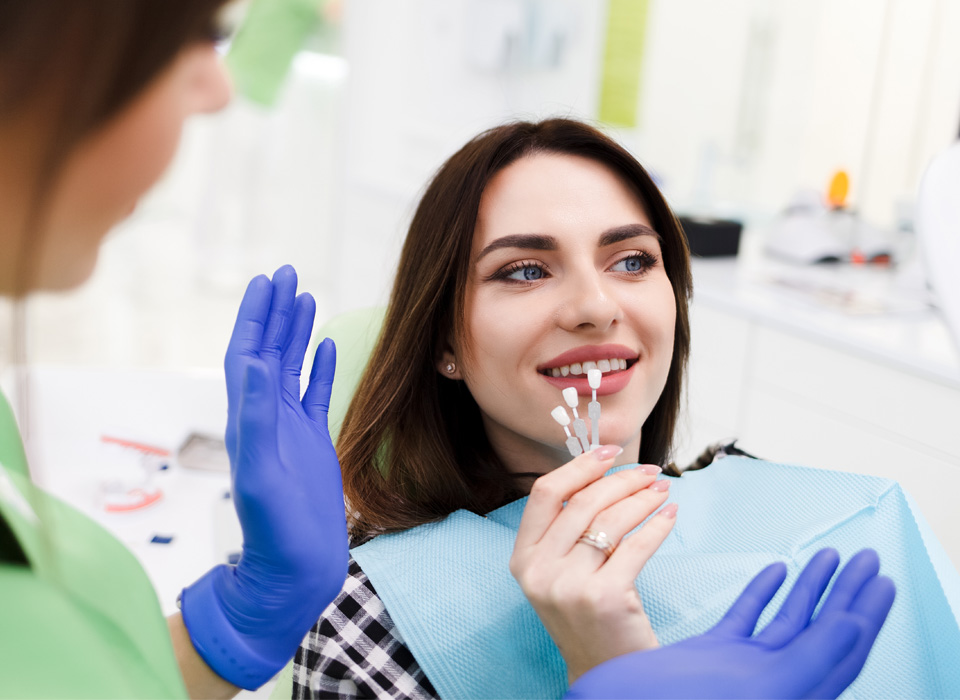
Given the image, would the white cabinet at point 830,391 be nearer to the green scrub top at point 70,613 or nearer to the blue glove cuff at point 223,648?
the blue glove cuff at point 223,648

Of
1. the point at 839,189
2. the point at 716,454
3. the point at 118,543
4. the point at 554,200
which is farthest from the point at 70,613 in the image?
the point at 839,189

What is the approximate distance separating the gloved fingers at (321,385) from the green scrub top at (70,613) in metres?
0.26

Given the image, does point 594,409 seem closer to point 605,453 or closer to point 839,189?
point 605,453

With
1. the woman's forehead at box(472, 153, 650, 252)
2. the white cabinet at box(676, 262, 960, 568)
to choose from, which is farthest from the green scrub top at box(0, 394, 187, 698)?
the white cabinet at box(676, 262, 960, 568)

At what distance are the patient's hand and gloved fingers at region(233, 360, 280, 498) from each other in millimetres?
235

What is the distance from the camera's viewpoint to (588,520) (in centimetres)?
75

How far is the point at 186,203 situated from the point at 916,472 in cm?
372

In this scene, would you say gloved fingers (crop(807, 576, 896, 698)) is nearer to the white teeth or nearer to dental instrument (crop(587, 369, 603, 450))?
dental instrument (crop(587, 369, 603, 450))

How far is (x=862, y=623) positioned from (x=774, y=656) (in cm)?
7

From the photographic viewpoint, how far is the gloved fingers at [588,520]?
29.3 inches

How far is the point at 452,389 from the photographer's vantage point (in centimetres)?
118

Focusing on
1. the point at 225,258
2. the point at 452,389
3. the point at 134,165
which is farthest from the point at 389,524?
the point at 225,258

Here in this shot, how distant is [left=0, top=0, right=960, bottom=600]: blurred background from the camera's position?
72.1 inches

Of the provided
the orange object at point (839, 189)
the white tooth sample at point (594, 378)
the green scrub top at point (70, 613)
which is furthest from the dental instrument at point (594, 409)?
the orange object at point (839, 189)
